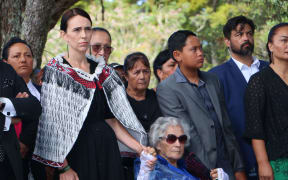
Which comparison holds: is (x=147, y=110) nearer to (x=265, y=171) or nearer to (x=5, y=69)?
(x=265, y=171)

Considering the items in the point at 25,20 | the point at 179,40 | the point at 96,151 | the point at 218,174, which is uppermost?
the point at 25,20

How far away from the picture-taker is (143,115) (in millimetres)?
4758

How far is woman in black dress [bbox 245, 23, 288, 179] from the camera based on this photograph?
13.9 ft

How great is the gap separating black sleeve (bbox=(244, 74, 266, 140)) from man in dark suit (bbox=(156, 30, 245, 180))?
0.90 ft

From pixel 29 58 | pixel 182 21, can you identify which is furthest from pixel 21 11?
pixel 182 21

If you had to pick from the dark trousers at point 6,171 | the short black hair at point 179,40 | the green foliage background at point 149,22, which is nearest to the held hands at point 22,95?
the dark trousers at point 6,171

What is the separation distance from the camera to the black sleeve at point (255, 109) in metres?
4.32

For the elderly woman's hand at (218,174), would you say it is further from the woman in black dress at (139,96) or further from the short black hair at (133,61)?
the short black hair at (133,61)

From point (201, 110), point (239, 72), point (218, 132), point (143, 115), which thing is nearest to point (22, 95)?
point (143, 115)

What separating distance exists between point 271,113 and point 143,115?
A: 1188 mm

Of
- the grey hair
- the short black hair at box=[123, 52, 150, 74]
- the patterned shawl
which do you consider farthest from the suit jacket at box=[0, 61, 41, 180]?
the short black hair at box=[123, 52, 150, 74]

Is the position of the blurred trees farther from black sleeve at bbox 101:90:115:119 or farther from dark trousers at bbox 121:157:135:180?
black sleeve at bbox 101:90:115:119

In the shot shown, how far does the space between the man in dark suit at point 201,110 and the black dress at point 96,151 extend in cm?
89

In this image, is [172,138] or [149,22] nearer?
[172,138]
